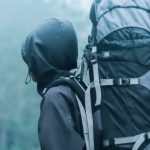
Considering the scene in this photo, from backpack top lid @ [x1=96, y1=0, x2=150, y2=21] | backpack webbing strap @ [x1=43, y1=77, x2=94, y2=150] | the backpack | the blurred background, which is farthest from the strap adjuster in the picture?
the blurred background

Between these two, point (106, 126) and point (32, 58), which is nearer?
point (106, 126)

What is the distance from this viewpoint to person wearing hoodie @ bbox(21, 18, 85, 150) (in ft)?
7.02

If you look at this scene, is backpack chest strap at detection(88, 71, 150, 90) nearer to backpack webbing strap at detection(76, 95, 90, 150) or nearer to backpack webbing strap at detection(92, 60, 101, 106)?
backpack webbing strap at detection(92, 60, 101, 106)

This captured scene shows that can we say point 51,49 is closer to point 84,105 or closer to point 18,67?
point 84,105

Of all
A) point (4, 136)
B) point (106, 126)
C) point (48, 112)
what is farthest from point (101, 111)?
point (4, 136)

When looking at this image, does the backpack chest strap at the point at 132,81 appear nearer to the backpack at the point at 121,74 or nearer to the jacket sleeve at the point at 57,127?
the backpack at the point at 121,74

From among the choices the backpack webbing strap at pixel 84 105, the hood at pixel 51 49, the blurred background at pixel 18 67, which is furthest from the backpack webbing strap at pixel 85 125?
the blurred background at pixel 18 67

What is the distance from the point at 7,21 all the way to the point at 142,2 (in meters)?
5.89

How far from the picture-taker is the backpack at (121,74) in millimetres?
2146

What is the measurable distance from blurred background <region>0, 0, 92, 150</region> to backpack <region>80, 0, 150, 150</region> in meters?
5.39

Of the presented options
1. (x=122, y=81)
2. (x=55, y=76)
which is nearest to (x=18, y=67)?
(x=55, y=76)

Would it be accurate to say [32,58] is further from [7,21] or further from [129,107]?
[7,21]

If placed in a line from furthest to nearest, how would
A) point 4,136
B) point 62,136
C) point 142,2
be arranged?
point 4,136
point 142,2
point 62,136

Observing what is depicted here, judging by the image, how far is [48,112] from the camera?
217 cm
